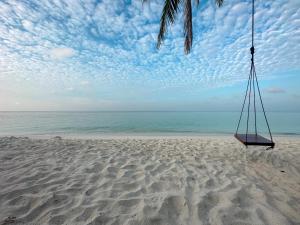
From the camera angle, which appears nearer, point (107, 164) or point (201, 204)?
point (201, 204)

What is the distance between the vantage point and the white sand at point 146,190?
217 cm

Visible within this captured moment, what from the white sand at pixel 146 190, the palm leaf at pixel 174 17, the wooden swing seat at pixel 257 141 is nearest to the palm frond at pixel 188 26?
the palm leaf at pixel 174 17

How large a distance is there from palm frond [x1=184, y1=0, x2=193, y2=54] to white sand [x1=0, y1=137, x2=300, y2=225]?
3589mm

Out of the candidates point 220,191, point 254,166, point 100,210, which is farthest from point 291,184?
point 100,210

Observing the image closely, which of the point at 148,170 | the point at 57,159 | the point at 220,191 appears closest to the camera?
the point at 220,191

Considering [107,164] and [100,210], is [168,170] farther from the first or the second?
[100,210]

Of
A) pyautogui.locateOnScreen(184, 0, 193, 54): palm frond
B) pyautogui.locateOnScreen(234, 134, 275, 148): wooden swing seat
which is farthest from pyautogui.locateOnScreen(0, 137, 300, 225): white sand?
pyautogui.locateOnScreen(184, 0, 193, 54): palm frond

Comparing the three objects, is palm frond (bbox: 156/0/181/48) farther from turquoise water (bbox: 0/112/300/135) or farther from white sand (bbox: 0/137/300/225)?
turquoise water (bbox: 0/112/300/135)

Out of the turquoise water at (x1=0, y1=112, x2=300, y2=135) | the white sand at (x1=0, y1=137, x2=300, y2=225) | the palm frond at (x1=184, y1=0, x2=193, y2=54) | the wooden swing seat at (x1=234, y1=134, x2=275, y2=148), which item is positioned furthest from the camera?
the turquoise water at (x1=0, y1=112, x2=300, y2=135)

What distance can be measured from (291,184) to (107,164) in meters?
3.83

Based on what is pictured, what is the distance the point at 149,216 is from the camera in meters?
2.18

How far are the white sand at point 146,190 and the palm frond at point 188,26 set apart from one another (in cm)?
359

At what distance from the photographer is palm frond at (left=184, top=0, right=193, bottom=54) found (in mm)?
5113

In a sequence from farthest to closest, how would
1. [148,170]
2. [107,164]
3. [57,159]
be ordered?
[57,159] → [107,164] → [148,170]
